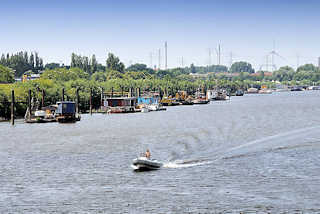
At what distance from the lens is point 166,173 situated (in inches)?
2569

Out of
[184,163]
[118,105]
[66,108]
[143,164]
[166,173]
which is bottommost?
[166,173]

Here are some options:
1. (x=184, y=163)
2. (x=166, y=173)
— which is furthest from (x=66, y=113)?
(x=166, y=173)

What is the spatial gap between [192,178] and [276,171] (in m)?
10.5

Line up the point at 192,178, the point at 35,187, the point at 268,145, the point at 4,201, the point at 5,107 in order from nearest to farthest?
the point at 4,201 < the point at 35,187 < the point at 192,178 < the point at 268,145 < the point at 5,107

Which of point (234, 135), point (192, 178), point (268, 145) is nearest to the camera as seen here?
point (192, 178)

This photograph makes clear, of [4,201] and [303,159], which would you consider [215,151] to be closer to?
[303,159]

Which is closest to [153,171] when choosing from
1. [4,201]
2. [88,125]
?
[4,201]

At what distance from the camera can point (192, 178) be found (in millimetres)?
62469

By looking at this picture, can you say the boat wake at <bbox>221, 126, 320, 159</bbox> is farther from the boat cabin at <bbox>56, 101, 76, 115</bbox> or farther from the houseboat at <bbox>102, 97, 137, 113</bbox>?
the houseboat at <bbox>102, 97, 137, 113</bbox>

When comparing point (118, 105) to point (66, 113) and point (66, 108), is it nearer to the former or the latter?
point (66, 108)

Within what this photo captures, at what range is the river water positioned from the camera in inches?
2031

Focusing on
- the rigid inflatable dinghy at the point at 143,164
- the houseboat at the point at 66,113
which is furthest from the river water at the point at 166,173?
the houseboat at the point at 66,113

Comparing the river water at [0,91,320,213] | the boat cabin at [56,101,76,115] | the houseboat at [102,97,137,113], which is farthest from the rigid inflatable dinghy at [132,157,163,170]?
the houseboat at [102,97,137,113]

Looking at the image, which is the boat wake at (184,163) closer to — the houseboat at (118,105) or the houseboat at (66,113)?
the houseboat at (66,113)
